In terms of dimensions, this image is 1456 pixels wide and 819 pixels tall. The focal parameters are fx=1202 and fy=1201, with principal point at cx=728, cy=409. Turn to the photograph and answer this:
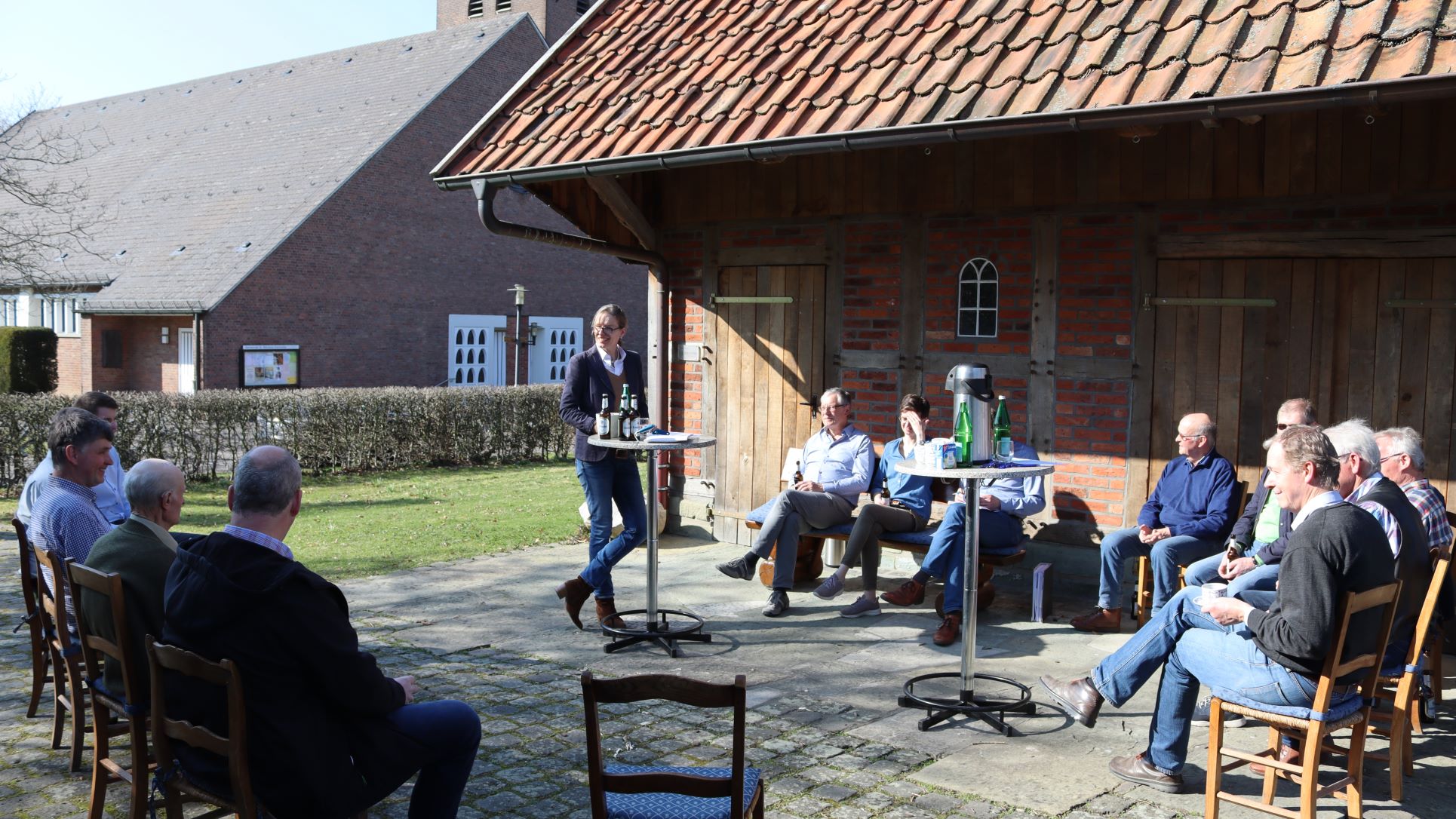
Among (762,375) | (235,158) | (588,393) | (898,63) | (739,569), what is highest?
(235,158)

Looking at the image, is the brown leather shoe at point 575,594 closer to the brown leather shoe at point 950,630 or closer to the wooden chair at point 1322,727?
the brown leather shoe at point 950,630

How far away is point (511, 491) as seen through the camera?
51.9 feet

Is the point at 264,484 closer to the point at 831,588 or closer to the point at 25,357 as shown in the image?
the point at 831,588

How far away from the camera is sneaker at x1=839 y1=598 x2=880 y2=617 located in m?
7.85

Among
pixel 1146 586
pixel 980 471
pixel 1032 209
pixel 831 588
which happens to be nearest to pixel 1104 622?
pixel 1146 586

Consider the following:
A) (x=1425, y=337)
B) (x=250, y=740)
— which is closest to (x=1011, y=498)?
(x=1425, y=337)

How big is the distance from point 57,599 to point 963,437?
13.0 feet

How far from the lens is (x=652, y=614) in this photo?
7.23 meters

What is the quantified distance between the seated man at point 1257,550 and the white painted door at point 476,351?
25486 mm

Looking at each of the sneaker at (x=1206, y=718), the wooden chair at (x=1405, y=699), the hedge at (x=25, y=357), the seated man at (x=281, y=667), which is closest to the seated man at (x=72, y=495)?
the seated man at (x=281, y=667)

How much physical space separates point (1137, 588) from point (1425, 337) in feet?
7.28

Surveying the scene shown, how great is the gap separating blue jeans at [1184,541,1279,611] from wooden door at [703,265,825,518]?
3.50 m

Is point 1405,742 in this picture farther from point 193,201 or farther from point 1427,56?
point 193,201

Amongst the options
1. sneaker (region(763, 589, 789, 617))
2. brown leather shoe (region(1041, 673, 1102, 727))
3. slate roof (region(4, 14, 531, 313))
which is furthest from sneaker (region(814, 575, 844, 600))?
slate roof (region(4, 14, 531, 313))
